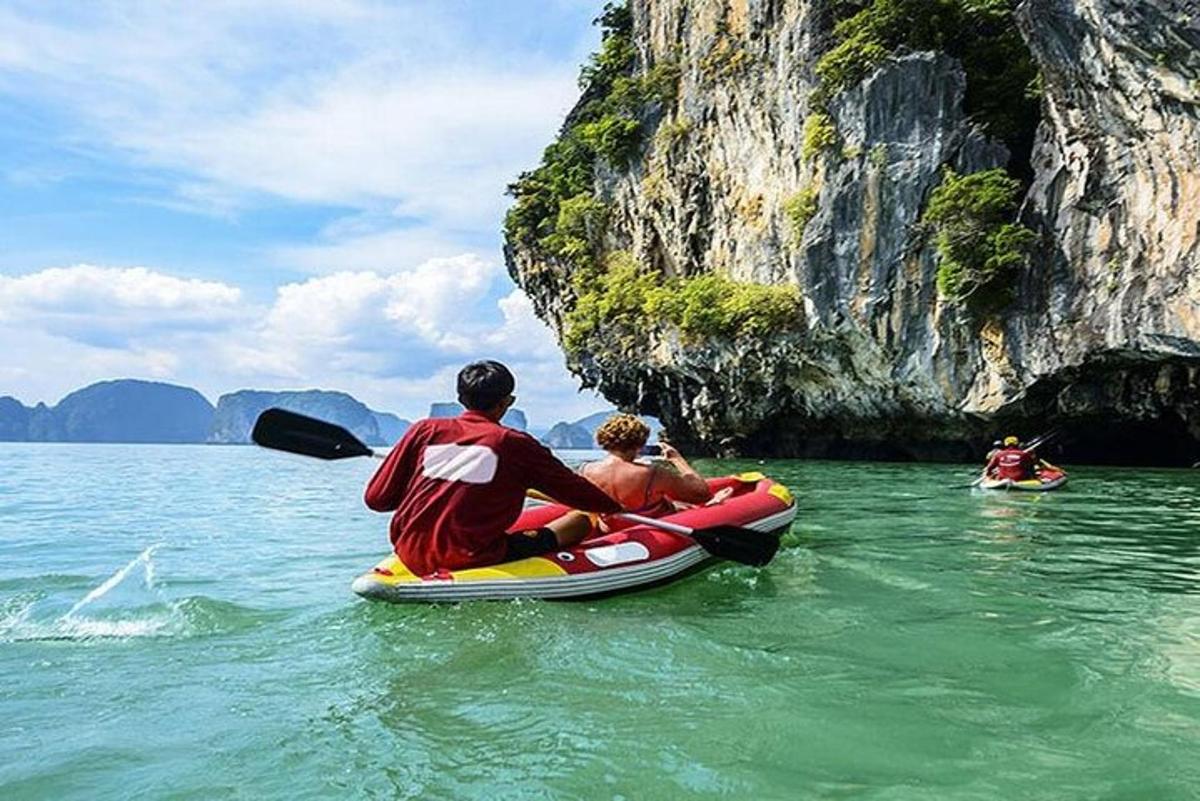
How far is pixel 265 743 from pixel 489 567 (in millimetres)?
2389

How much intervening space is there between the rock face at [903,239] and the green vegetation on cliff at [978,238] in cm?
55

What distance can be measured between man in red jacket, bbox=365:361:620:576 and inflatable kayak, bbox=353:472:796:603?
14 cm

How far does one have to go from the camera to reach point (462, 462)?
16.9 feet

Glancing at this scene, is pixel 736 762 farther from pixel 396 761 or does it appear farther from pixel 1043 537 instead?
pixel 1043 537

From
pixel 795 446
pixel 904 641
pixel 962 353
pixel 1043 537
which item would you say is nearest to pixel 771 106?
pixel 962 353

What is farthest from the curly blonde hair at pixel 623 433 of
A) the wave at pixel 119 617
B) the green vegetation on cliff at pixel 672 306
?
the green vegetation on cliff at pixel 672 306

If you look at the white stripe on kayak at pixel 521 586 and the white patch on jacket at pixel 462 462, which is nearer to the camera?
the white patch on jacket at pixel 462 462

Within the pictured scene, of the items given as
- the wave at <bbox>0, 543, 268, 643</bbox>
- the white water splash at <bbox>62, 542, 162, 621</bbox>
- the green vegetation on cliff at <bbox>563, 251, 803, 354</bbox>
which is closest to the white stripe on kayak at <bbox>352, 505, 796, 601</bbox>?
the wave at <bbox>0, 543, 268, 643</bbox>

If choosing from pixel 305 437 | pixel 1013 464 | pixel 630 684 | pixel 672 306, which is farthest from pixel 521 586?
pixel 672 306

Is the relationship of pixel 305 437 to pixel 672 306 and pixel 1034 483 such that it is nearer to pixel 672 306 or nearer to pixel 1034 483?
pixel 1034 483

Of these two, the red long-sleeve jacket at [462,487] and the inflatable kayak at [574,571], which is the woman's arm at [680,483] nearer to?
the inflatable kayak at [574,571]

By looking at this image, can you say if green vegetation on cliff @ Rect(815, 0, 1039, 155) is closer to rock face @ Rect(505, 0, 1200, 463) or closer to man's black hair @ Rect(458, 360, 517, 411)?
rock face @ Rect(505, 0, 1200, 463)

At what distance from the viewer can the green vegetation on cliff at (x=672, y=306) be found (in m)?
26.7

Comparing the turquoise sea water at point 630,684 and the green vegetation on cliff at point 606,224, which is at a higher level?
the green vegetation on cliff at point 606,224
